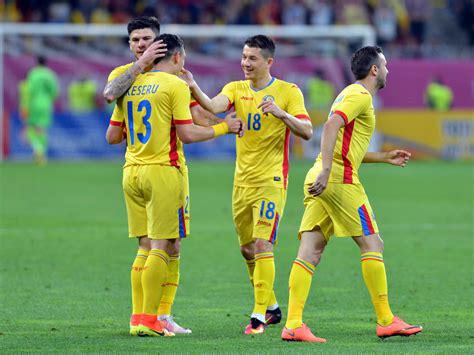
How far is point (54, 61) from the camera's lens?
101ft

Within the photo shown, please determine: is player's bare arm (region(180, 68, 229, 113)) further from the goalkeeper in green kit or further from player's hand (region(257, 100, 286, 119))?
the goalkeeper in green kit

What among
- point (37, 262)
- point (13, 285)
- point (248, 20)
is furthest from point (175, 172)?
point (248, 20)

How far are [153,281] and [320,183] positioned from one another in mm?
1342

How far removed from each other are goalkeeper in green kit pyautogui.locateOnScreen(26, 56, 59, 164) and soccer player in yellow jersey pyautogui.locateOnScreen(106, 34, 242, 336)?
19889 mm

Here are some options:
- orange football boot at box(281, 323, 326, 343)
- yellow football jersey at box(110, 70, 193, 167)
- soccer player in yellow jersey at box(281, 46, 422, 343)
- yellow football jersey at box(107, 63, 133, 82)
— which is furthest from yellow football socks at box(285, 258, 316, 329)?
yellow football jersey at box(107, 63, 133, 82)

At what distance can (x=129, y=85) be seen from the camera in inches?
318

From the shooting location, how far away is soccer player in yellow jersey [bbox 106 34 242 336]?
A: 8.01 m

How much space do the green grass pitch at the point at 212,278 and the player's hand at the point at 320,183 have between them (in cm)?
101

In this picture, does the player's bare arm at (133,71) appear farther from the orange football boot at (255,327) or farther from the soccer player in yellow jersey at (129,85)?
the orange football boot at (255,327)

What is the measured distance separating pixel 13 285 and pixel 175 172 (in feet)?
9.86

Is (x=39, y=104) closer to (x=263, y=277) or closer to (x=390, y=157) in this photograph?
(x=263, y=277)

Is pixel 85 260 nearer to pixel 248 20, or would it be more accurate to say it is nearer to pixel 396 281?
pixel 396 281

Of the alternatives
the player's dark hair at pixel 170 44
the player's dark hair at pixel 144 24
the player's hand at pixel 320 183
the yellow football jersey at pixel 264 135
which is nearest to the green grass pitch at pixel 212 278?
the player's hand at pixel 320 183

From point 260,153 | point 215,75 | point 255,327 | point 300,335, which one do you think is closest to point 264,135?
point 260,153
